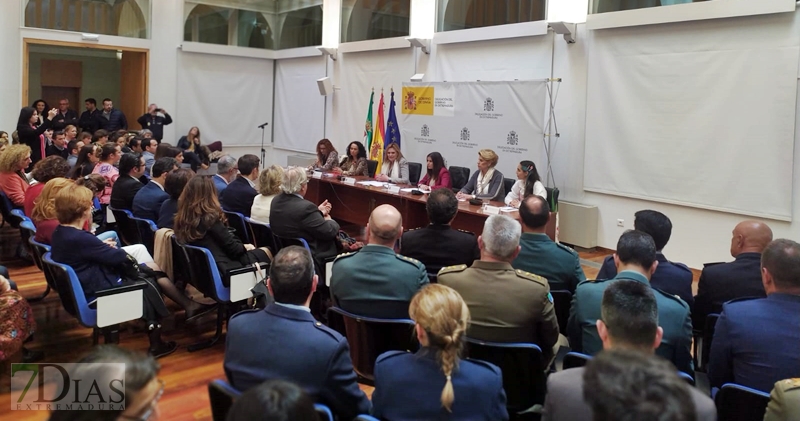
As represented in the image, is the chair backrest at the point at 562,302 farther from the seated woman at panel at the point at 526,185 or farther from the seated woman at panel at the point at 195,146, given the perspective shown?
the seated woman at panel at the point at 195,146

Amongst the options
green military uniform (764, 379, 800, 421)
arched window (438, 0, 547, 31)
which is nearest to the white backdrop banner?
arched window (438, 0, 547, 31)

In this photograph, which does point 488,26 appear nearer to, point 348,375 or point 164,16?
point 164,16

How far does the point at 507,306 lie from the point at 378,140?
752 centimetres

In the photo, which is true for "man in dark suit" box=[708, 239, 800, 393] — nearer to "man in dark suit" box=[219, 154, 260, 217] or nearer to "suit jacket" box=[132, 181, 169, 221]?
"man in dark suit" box=[219, 154, 260, 217]

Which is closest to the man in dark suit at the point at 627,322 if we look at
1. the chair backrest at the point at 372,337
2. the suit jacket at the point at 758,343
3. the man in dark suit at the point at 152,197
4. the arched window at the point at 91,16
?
the suit jacket at the point at 758,343

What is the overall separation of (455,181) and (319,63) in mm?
5438

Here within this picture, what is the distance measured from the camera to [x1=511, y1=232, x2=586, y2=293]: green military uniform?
309cm

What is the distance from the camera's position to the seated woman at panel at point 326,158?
8.90 meters

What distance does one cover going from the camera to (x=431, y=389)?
173cm

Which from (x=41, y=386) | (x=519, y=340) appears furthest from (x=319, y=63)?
(x=519, y=340)

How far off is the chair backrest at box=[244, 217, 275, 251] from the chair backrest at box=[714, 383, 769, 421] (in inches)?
124

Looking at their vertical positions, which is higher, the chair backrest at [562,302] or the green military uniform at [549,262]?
the green military uniform at [549,262]

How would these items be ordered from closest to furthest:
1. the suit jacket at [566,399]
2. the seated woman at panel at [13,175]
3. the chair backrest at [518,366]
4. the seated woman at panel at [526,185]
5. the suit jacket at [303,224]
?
1. the suit jacket at [566,399]
2. the chair backrest at [518,366]
3. the suit jacket at [303,224]
4. the seated woman at panel at [13,175]
5. the seated woman at panel at [526,185]

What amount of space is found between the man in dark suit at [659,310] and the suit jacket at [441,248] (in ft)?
2.95
